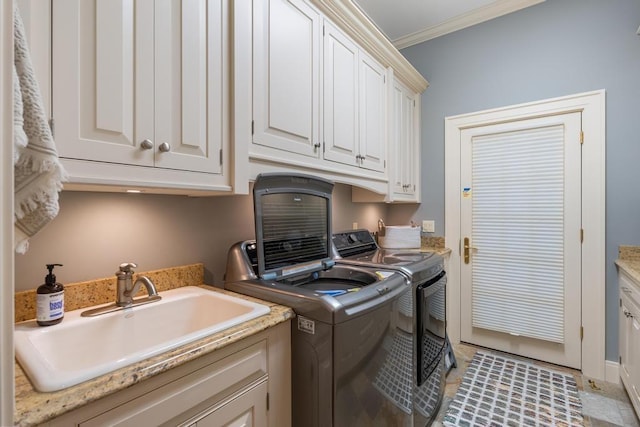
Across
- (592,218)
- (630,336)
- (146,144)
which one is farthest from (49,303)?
(592,218)

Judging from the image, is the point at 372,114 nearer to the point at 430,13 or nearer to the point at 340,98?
the point at 340,98

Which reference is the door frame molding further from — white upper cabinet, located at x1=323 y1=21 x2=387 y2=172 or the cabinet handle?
the cabinet handle

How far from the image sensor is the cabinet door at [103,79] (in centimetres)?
81

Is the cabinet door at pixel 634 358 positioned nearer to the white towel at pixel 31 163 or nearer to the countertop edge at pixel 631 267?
the countertop edge at pixel 631 267

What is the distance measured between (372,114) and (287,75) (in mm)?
915

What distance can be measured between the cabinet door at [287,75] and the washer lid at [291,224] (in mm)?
178

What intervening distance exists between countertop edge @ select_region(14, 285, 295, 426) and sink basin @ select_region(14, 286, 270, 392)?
0.01 m

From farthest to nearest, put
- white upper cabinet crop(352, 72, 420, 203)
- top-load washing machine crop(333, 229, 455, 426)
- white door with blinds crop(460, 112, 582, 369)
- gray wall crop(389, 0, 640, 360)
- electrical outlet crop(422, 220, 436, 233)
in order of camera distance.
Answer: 1. electrical outlet crop(422, 220, 436, 233)
2. white upper cabinet crop(352, 72, 420, 203)
3. white door with blinds crop(460, 112, 582, 369)
4. gray wall crop(389, 0, 640, 360)
5. top-load washing machine crop(333, 229, 455, 426)

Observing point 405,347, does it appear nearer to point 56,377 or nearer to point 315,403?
point 315,403

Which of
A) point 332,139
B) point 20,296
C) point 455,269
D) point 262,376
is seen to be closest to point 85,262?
point 20,296

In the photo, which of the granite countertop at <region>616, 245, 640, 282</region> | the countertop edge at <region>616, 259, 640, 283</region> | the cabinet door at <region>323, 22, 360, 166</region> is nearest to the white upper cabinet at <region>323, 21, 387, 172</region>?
the cabinet door at <region>323, 22, 360, 166</region>

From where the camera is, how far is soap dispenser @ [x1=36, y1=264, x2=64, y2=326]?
36.9 inches

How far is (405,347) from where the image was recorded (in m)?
1.49

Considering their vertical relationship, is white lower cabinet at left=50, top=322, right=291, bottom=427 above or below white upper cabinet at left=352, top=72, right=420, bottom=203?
below
